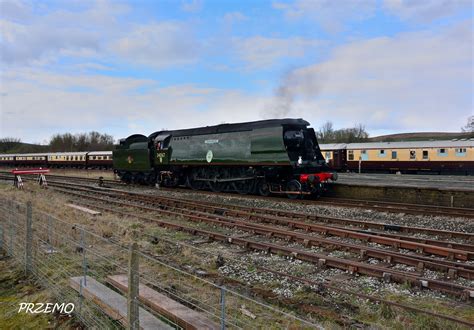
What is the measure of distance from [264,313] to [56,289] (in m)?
3.04

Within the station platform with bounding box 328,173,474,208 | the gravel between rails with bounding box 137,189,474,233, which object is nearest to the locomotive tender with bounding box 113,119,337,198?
the station platform with bounding box 328,173,474,208

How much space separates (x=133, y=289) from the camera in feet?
12.3

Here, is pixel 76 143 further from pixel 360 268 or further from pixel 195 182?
pixel 360 268

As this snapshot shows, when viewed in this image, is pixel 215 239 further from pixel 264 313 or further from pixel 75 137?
pixel 75 137

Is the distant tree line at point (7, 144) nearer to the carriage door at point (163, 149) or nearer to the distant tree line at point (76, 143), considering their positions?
the distant tree line at point (76, 143)

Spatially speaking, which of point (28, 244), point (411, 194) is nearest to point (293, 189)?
point (411, 194)

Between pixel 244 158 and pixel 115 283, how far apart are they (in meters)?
13.3

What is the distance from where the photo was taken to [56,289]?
19.2 ft

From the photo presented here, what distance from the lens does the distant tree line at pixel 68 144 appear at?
97938mm

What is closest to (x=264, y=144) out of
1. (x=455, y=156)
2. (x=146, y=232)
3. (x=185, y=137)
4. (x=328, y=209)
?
(x=328, y=209)

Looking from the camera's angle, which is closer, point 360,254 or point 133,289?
point 133,289

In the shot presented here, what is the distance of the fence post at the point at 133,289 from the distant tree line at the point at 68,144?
9106 cm

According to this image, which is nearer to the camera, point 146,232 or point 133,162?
point 146,232

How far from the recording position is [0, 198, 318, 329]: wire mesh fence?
440cm
